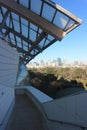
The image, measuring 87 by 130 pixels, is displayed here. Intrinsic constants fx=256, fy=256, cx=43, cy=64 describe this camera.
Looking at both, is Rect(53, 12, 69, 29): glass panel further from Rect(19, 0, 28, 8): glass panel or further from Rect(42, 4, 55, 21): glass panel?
Rect(19, 0, 28, 8): glass panel

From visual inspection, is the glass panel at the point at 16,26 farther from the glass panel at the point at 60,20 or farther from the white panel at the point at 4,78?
→ the glass panel at the point at 60,20

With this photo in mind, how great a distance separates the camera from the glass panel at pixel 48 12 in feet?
26.5

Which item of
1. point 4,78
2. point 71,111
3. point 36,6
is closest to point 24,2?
point 36,6

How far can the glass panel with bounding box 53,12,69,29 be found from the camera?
826cm

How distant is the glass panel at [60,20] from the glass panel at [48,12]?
178mm

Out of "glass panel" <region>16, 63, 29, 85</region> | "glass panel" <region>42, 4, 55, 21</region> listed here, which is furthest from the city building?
"glass panel" <region>16, 63, 29, 85</region>

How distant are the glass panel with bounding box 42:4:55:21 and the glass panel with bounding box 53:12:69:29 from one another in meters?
0.18

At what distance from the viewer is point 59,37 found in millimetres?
8922

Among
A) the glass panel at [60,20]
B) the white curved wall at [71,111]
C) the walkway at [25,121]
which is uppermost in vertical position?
the glass panel at [60,20]

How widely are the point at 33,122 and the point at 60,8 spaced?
370cm

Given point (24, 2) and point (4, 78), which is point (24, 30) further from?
point (4, 78)

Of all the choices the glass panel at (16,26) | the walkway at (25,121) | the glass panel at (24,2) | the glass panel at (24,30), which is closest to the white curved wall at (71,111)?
the walkway at (25,121)

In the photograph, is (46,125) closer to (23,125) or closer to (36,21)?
(23,125)

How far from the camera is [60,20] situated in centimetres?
850
